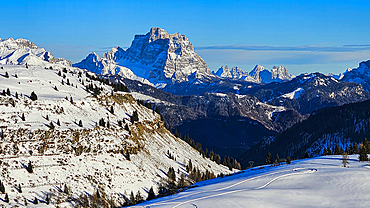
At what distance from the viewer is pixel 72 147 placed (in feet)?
454

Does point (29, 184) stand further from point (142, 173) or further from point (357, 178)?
point (357, 178)

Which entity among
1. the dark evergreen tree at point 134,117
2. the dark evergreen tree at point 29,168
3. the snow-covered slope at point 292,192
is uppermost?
the dark evergreen tree at point 134,117

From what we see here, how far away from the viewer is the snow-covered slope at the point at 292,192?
71375 millimetres

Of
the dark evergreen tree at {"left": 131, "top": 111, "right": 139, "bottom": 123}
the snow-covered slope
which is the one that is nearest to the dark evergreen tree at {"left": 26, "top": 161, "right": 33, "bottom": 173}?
the snow-covered slope

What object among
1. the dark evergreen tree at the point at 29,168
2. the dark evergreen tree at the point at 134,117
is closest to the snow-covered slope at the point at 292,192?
the dark evergreen tree at the point at 29,168

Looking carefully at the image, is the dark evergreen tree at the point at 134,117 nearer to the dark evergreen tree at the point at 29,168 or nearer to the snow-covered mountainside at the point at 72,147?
the snow-covered mountainside at the point at 72,147

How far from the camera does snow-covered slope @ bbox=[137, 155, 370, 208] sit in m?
71.4

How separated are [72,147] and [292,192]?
85320 millimetres

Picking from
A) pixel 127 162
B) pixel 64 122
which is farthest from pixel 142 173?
pixel 64 122

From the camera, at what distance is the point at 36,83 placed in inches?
7175

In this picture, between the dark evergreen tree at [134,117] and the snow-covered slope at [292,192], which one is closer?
the snow-covered slope at [292,192]

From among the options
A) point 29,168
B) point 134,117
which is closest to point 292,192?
point 29,168

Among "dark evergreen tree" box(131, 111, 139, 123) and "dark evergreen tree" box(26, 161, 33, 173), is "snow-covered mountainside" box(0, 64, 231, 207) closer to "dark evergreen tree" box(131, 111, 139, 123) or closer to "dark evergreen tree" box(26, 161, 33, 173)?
"dark evergreen tree" box(26, 161, 33, 173)

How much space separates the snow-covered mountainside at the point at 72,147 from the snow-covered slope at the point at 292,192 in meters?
49.3
